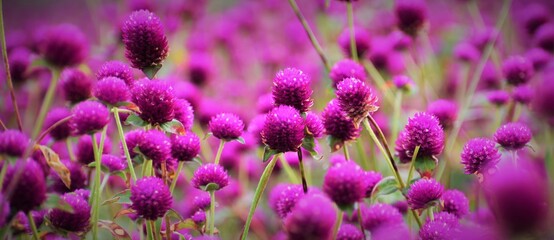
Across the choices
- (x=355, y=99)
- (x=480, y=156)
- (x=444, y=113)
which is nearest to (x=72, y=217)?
(x=355, y=99)

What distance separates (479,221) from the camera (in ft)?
3.78

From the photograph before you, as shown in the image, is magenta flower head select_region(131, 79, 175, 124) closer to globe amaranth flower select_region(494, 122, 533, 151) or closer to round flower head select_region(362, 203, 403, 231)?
round flower head select_region(362, 203, 403, 231)

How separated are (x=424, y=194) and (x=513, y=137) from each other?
262 millimetres

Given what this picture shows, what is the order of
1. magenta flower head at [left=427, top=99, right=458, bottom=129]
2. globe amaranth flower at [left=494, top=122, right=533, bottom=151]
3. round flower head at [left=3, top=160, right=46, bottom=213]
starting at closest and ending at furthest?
round flower head at [left=3, top=160, right=46, bottom=213] → globe amaranth flower at [left=494, top=122, right=533, bottom=151] → magenta flower head at [left=427, top=99, right=458, bottom=129]

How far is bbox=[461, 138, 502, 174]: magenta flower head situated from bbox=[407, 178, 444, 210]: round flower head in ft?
0.32

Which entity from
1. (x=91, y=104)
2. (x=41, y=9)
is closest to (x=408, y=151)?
(x=91, y=104)

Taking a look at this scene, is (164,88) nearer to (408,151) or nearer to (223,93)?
(408,151)

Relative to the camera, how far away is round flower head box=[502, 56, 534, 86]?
1500 millimetres

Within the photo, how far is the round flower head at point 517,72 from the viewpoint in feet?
4.92

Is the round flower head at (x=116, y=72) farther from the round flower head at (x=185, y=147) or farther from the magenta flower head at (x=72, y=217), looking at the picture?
the magenta flower head at (x=72, y=217)

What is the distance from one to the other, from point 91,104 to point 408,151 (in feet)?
2.22

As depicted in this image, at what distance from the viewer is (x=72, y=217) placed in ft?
2.97

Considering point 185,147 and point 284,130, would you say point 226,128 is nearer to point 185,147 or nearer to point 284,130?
point 185,147

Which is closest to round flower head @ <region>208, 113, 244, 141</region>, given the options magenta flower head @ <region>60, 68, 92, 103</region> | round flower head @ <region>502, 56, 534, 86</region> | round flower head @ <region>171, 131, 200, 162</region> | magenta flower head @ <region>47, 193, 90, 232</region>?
round flower head @ <region>171, 131, 200, 162</region>
